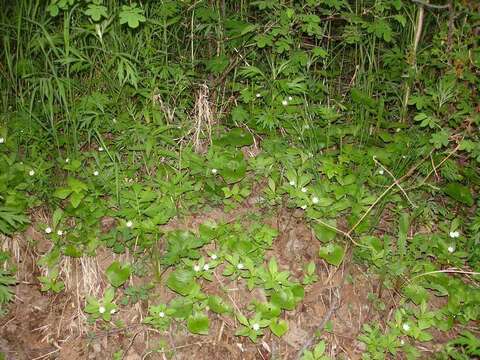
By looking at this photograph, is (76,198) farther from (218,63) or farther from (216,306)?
(218,63)

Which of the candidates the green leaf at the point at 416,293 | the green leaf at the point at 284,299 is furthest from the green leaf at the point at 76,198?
the green leaf at the point at 416,293

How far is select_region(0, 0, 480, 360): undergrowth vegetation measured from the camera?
227 centimetres

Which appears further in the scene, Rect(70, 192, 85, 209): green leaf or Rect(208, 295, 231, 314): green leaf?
Rect(70, 192, 85, 209): green leaf

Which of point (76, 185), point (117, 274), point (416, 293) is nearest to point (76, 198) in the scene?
point (76, 185)

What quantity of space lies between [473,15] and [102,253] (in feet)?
8.38

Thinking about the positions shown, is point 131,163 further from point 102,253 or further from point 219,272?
point 219,272

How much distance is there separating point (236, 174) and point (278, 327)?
93cm

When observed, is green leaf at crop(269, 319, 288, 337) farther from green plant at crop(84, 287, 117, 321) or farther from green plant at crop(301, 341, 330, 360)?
green plant at crop(84, 287, 117, 321)

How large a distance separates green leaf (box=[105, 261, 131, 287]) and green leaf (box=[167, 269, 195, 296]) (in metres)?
0.24

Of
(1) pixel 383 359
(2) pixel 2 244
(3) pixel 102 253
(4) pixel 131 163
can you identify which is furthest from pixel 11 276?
(1) pixel 383 359

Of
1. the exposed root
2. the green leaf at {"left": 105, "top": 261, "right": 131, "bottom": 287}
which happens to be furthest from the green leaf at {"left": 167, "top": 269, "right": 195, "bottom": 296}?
the exposed root

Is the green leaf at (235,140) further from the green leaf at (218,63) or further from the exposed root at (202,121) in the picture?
the green leaf at (218,63)

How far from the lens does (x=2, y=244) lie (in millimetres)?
2447

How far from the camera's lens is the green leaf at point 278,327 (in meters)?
2.13
